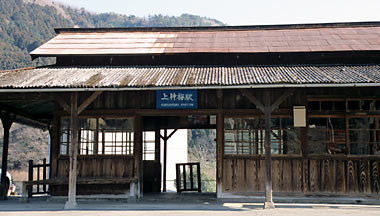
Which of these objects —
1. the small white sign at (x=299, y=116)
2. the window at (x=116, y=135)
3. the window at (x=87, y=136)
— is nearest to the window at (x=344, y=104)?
the small white sign at (x=299, y=116)

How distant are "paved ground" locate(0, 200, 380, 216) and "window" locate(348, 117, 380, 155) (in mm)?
1576

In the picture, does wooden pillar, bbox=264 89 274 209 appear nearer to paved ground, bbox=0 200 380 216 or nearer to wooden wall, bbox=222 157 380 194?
paved ground, bbox=0 200 380 216

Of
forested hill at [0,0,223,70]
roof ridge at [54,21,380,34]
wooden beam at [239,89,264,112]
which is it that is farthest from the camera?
forested hill at [0,0,223,70]

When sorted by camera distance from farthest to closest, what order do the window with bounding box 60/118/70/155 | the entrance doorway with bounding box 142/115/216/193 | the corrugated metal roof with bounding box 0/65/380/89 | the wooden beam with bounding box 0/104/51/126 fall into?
the entrance doorway with bounding box 142/115/216/193 < the wooden beam with bounding box 0/104/51/126 < the window with bounding box 60/118/70/155 < the corrugated metal roof with bounding box 0/65/380/89

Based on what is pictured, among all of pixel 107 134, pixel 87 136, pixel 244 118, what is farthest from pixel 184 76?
pixel 87 136

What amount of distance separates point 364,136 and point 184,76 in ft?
16.7

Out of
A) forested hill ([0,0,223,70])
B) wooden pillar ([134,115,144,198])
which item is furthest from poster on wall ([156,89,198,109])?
forested hill ([0,0,223,70])

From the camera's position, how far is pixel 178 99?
39.8 ft

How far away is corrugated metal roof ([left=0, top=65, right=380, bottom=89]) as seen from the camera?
34.3 feet

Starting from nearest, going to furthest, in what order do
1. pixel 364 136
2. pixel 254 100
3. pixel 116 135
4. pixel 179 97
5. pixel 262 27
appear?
pixel 254 100, pixel 364 136, pixel 179 97, pixel 116 135, pixel 262 27

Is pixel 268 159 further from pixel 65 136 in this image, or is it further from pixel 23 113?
pixel 23 113

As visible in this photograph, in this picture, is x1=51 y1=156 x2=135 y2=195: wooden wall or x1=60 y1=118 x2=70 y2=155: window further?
x1=60 y1=118 x2=70 y2=155: window

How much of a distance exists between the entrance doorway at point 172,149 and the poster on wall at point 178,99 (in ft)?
6.31

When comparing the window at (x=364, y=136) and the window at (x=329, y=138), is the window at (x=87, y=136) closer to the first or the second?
the window at (x=329, y=138)
